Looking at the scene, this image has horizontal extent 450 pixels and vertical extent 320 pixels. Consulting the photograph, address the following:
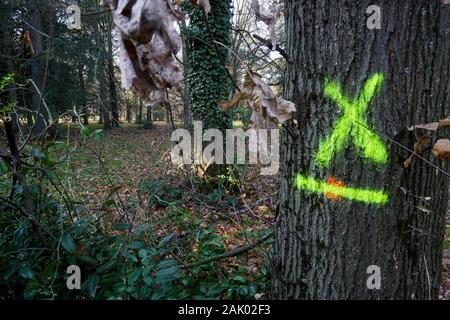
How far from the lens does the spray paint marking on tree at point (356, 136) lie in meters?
1.38

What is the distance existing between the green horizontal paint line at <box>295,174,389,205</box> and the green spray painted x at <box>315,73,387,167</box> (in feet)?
0.44

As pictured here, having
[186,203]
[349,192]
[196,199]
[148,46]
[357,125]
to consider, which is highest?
[148,46]

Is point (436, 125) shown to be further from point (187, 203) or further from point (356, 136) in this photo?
point (187, 203)

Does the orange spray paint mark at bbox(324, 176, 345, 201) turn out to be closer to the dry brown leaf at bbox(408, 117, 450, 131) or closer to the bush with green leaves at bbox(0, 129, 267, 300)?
the dry brown leaf at bbox(408, 117, 450, 131)

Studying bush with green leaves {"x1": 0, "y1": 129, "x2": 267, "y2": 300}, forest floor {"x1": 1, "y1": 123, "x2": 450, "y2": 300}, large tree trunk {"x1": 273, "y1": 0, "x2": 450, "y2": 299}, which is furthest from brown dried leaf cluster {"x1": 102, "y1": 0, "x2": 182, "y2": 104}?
forest floor {"x1": 1, "y1": 123, "x2": 450, "y2": 300}

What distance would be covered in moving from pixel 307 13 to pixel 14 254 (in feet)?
6.88

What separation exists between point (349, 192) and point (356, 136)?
242mm

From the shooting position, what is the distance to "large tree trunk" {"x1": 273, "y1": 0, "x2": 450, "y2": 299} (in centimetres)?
134

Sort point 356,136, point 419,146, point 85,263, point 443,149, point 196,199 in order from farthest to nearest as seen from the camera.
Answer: point 196,199
point 85,263
point 356,136
point 419,146
point 443,149

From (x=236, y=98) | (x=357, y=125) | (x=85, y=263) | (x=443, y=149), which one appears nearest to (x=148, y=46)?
(x=236, y=98)

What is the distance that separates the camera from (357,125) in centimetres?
140

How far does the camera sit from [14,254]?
2.00 metres

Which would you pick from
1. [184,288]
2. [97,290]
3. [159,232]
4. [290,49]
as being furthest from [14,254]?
[290,49]

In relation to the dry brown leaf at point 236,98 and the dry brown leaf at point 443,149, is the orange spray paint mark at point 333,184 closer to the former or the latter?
the dry brown leaf at point 443,149
